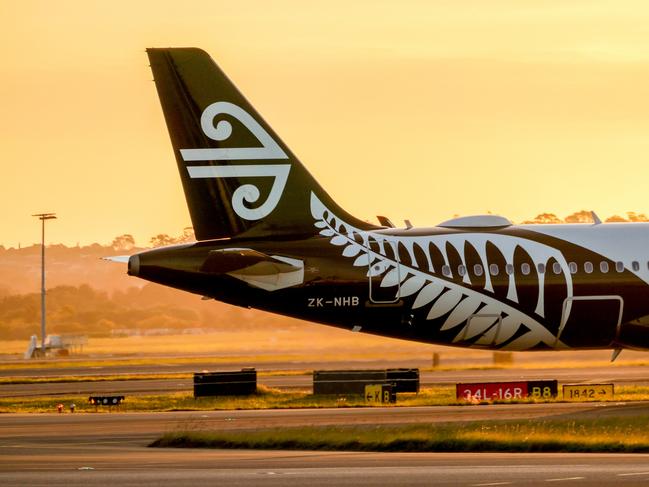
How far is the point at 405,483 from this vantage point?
33062 mm

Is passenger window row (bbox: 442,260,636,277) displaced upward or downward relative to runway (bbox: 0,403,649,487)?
upward

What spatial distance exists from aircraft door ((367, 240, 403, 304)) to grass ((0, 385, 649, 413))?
181 inches

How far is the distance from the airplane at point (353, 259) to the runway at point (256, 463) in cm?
694

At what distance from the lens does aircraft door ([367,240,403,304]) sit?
191 feet

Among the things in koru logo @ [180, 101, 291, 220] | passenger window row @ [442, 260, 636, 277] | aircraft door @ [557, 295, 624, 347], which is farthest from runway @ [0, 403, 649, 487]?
koru logo @ [180, 101, 291, 220]

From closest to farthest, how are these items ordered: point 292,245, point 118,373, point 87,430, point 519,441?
point 519,441
point 87,430
point 292,245
point 118,373

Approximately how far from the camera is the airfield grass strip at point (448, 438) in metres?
41.8

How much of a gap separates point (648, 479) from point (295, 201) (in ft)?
94.3

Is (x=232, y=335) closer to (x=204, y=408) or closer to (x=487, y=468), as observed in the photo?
(x=204, y=408)

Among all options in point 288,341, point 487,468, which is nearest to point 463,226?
point 487,468

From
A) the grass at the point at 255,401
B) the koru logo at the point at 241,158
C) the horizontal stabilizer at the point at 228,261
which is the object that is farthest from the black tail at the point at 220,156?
the grass at the point at 255,401

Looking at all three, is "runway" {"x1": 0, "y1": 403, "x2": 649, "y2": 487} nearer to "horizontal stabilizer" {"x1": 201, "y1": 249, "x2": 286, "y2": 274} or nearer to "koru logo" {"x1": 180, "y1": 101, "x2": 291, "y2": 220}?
"horizontal stabilizer" {"x1": 201, "y1": 249, "x2": 286, "y2": 274}

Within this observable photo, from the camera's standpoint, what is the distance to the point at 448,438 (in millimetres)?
43219

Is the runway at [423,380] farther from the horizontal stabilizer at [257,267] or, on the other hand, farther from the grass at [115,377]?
the horizontal stabilizer at [257,267]
